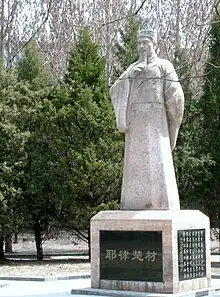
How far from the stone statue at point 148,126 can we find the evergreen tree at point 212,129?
34.5ft

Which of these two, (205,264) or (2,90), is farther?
A: (2,90)

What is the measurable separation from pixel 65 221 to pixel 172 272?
1120cm

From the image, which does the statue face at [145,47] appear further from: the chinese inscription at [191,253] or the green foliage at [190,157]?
the green foliage at [190,157]

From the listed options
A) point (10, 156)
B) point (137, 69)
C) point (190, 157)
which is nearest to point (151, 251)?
point (137, 69)

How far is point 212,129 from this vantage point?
842 inches

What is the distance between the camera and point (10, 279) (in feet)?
42.3

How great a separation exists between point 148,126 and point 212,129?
11738 millimetres

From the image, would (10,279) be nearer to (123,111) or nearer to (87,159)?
(123,111)

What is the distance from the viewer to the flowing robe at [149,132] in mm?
9750

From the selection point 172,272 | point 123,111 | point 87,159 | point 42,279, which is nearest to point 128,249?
A: point 172,272

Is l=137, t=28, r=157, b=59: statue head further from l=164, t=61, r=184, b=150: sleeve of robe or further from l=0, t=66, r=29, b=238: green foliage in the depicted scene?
l=0, t=66, r=29, b=238: green foliage

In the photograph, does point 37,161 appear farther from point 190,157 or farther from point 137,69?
point 137,69

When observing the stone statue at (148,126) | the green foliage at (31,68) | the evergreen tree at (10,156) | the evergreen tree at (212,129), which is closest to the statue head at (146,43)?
the stone statue at (148,126)

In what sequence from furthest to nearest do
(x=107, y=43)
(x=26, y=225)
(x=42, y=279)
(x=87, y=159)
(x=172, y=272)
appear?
(x=107, y=43)
(x=26, y=225)
(x=87, y=159)
(x=42, y=279)
(x=172, y=272)
